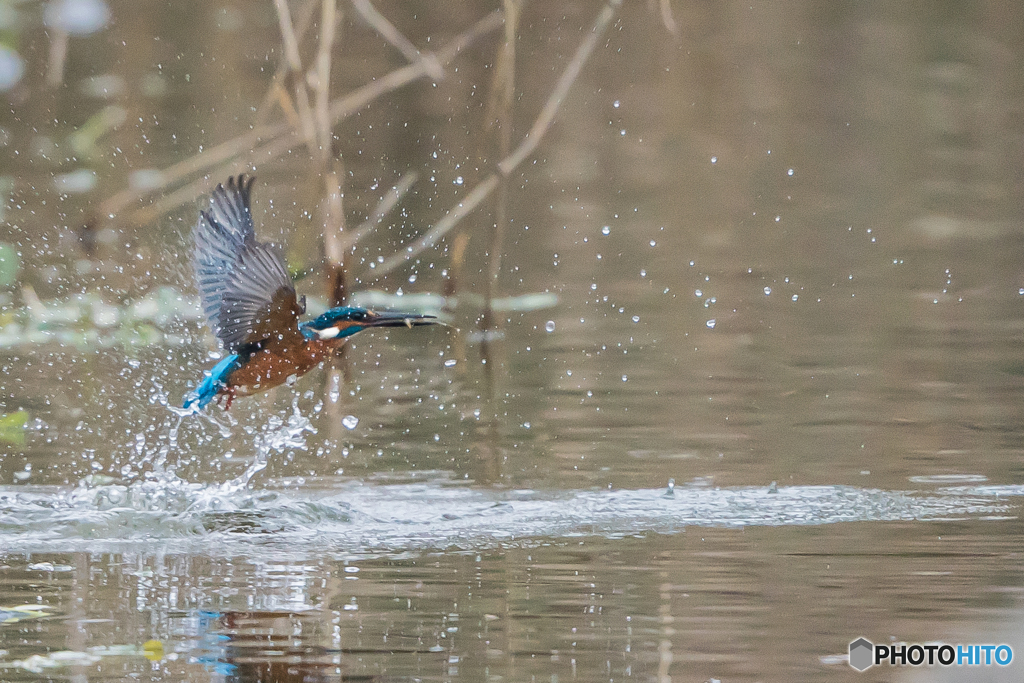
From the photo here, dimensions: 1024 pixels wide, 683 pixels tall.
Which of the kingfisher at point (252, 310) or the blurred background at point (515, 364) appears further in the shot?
the kingfisher at point (252, 310)

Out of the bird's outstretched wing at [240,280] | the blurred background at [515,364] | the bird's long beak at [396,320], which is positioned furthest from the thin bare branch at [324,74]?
the bird's long beak at [396,320]

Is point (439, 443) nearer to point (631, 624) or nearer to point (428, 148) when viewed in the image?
point (631, 624)

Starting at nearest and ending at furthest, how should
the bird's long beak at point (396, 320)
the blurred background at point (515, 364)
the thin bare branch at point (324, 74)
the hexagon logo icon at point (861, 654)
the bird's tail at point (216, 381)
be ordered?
the hexagon logo icon at point (861, 654) < the blurred background at point (515, 364) < the bird's long beak at point (396, 320) < the bird's tail at point (216, 381) < the thin bare branch at point (324, 74)

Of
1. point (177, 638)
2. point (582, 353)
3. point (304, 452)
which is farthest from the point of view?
point (582, 353)

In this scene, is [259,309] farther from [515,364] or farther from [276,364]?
[515,364]

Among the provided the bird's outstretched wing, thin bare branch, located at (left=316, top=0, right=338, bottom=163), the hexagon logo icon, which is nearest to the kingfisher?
the bird's outstretched wing

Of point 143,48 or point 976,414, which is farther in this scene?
point 143,48

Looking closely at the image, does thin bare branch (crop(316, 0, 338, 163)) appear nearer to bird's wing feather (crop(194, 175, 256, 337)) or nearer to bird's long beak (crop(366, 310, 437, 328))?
bird's wing feather (crop(194, 175, 256, 337))

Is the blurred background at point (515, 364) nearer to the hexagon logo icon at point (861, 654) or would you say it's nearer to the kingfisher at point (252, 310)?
the hexagon logo icon at point (861, 654)

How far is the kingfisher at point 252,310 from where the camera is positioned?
5.02 m

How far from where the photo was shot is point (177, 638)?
376 cm

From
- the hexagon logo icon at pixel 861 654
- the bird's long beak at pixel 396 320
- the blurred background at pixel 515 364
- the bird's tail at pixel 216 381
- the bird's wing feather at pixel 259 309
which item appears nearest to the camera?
the hexagon logo icon at pixel 861 654

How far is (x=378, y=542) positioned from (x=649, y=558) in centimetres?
72

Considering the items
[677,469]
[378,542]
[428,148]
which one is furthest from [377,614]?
[428,148]
